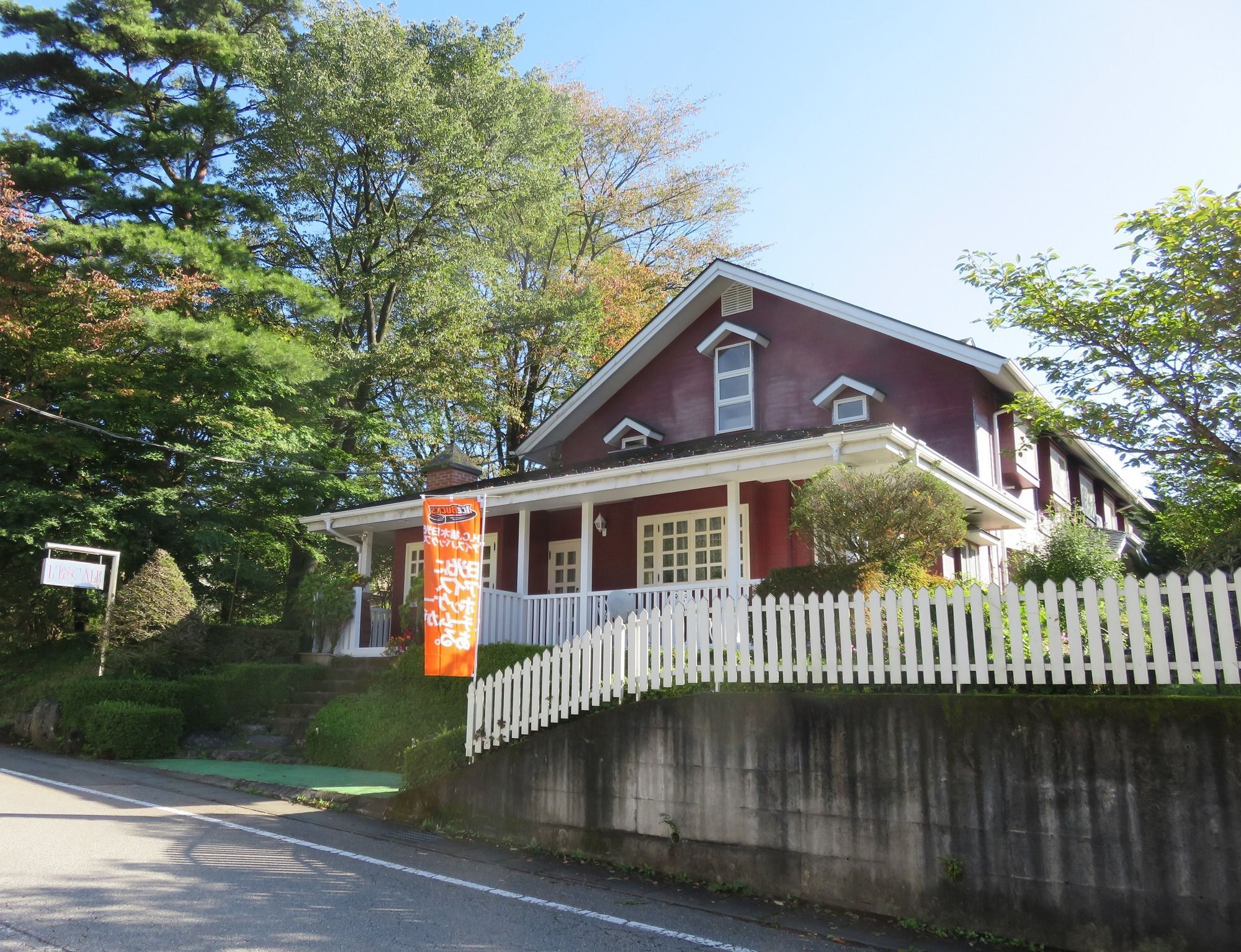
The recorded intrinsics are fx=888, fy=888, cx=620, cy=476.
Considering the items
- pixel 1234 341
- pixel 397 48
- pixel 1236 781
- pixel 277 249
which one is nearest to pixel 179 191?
pixel 277 249

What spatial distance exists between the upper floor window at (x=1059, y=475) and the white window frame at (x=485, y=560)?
471 inches

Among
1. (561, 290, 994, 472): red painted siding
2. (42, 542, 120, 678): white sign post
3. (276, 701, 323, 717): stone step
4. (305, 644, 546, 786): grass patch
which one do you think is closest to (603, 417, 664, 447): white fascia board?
(561, 290, 994, 472): red painted siding

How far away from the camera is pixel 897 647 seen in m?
7.29

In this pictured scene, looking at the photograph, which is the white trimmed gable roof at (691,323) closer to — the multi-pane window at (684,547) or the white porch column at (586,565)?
the multi-pane window at (684,547)

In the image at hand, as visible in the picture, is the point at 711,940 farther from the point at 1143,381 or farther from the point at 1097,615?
the point at 1143,381

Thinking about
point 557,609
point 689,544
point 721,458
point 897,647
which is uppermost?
point 721,458

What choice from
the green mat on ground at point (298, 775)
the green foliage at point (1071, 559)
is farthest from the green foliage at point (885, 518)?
the green mat on ground at point (298, 775)

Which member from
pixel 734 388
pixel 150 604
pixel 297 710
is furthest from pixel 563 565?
pixel 150 604

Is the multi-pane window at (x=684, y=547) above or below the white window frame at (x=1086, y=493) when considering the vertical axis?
below

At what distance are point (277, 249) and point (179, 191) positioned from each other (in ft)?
11.6

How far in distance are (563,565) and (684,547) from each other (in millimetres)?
3192

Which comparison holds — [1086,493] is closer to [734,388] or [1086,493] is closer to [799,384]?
[799,384]

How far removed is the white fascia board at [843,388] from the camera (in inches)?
648

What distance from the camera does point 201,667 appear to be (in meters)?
16.9
